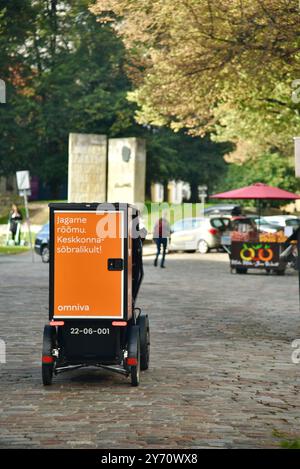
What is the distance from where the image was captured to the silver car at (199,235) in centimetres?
4466

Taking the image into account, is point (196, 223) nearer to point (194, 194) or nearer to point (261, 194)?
point (261, 194)

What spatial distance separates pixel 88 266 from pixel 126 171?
37604 mm

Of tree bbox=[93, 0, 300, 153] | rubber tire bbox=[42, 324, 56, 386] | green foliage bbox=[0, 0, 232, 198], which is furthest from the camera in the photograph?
green foliage bbox=[0, 0, 232, 198]

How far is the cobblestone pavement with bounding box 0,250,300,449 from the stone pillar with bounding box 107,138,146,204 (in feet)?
91.1

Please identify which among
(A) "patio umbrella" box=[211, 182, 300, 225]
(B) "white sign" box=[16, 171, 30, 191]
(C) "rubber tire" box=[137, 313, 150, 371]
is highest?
(B) "white sign" box=[16, 171, 30, 191]

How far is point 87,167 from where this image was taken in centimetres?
4903

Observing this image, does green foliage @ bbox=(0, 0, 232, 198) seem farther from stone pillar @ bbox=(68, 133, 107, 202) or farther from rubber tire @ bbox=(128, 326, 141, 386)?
rubber tire @ bbox=(128, 326, 141, 386)

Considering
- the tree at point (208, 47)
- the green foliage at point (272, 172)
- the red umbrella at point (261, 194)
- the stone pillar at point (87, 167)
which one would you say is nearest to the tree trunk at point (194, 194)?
the green foliage at point (272, 172)

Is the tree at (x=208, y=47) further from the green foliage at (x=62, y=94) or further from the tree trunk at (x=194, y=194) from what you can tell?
the tree trunk at (x=194, y=194)

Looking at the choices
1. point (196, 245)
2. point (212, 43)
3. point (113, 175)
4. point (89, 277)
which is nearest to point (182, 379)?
point (89, 277)

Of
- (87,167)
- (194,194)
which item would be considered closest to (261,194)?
(87,167)

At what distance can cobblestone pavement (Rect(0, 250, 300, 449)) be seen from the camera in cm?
841

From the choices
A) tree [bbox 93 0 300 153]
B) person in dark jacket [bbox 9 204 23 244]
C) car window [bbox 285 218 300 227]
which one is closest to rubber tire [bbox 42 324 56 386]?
tree [bbox 93 0 300 153]

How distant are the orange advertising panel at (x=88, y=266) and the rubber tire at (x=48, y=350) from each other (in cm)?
18
